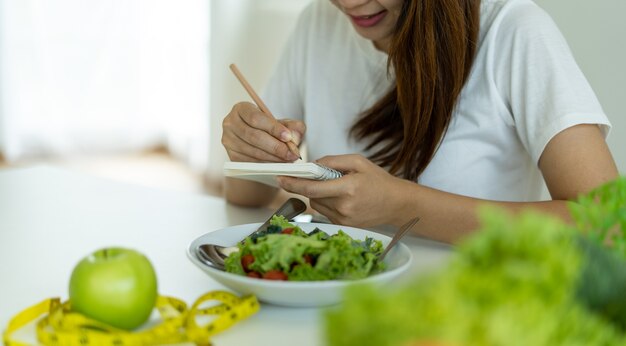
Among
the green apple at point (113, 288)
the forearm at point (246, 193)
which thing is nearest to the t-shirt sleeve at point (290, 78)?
the forearm at point (246, 193)

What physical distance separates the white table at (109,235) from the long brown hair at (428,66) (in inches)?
10.5

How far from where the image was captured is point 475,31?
138cm

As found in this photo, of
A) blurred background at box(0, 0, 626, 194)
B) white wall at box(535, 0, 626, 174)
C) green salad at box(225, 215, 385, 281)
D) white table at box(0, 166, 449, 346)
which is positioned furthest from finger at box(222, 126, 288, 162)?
blurred background at box(0, 0, 626, 194)

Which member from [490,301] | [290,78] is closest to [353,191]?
[290,78]

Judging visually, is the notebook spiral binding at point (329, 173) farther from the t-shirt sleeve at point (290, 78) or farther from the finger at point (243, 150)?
the t-shirt sleeve at point (290, 78)

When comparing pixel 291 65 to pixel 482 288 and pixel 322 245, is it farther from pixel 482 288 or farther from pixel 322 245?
pixel 482 288

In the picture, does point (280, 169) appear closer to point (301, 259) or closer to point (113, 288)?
point (301, 259)

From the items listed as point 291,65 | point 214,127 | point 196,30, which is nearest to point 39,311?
point 291,65

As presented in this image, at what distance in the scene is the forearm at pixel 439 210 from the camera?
1186mm

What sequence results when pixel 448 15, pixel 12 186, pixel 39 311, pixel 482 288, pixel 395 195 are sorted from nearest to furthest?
1. pixel 482 288
2. pixel 39 311
3. pixel 395 195
4. pixel 448 15
5. pixel 12 186

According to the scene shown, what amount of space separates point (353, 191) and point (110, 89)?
3629mm

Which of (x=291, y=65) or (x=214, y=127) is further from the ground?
(x=291, y=65)

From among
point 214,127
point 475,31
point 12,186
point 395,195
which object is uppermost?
point 475,31

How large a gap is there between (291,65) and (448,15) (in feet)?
1.62
